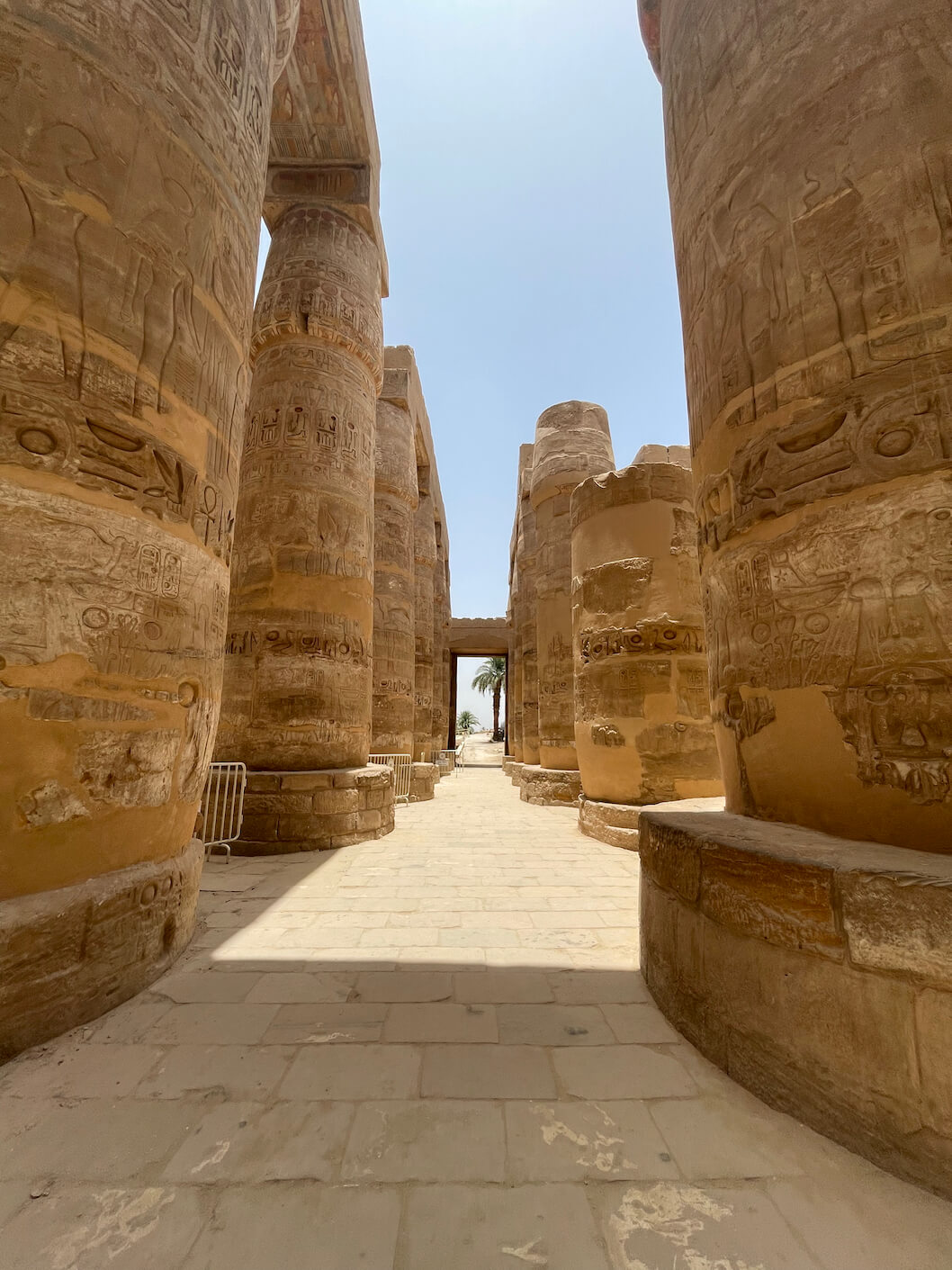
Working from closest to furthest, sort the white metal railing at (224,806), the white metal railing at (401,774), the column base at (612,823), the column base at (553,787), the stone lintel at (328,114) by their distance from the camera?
the white metal railing at (224,806), the column base at (612,823), the stone lintel at (328,114), the column base at (553,787), the white metal railing at (401,774)

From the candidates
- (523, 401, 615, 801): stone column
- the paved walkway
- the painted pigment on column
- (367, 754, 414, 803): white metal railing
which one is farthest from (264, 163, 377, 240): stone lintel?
the paved walkway

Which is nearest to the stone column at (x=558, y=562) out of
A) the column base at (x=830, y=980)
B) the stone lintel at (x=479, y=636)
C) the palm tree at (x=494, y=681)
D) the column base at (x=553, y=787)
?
the column base at (x=553, y=787)

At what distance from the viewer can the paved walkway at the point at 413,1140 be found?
1.34 meters

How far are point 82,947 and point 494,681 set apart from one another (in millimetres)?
43233

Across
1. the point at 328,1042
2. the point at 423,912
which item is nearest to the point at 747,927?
the point at 328,1042

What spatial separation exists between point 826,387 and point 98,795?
11.3ft

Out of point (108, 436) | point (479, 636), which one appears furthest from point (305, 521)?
point (479, 636)

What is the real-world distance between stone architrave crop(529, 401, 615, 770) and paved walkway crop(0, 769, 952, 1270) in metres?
7.17

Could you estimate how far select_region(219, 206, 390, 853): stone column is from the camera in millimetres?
6305

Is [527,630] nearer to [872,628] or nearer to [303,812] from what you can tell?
[303,812]

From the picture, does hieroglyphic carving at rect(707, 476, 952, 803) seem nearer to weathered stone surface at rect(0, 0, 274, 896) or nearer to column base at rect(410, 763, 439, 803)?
weathered stone surface at rect(0, 0, 274, 896)

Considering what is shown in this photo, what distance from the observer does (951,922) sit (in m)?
1.50

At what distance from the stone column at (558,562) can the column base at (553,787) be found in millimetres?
16

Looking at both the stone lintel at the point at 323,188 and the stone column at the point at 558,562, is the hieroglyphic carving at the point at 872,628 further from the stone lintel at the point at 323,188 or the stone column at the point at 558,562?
the stone lintel at the point at 323,188
